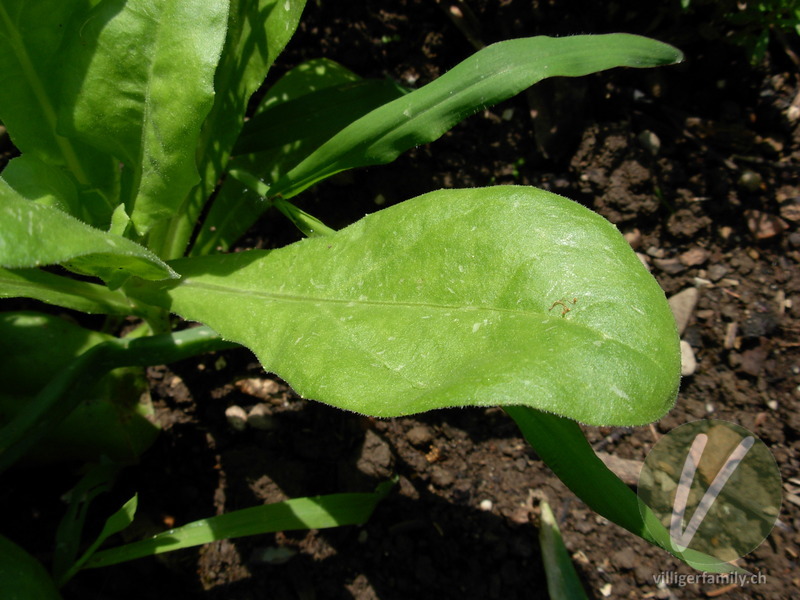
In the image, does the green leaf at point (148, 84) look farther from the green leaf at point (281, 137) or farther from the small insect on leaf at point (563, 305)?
the small insect on leaf at point (563, 305)

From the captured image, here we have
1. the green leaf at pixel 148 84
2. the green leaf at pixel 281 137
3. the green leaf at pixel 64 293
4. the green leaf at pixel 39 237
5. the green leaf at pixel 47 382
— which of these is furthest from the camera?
the green leaf at pixel 281 137

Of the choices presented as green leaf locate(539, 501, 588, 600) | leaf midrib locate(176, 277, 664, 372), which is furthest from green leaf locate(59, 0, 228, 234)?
green leaf locate(539, 501, 588, 600)

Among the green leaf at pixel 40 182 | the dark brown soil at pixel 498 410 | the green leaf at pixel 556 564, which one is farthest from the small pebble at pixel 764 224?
the green leaf at pixel 40 182

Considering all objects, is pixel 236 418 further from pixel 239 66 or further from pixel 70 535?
pixel 239 66

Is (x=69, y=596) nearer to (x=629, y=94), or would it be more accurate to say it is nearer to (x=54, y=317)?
(x=54, y=317)

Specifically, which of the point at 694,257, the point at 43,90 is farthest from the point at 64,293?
the point at 694,257

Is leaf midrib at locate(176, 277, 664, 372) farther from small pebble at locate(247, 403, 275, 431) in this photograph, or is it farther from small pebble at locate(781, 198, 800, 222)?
small pebble at locate(781, 198, 800, 222)
